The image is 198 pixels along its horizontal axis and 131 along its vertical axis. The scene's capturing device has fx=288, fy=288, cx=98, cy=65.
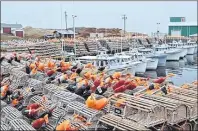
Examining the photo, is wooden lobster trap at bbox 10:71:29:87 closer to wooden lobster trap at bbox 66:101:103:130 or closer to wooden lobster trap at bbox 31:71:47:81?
wooden lobster trap at bbox 31:71:47:81

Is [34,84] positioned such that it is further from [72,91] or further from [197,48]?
[197,48]

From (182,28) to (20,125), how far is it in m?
61.9

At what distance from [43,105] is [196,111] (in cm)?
Answer: 336

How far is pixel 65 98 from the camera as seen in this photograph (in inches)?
249

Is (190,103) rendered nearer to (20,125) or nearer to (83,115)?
(83,115)

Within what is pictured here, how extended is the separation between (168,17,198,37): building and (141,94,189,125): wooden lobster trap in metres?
59.1

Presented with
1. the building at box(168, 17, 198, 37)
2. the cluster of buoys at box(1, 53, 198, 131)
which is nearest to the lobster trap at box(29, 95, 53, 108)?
the cluster of buoys at box(1, 53, 198, 131)

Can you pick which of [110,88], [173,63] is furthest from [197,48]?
[110,88]

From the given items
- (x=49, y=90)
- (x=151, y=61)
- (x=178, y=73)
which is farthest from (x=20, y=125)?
(x=178, y=73)

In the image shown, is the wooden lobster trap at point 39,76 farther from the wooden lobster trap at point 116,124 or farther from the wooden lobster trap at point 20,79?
the wooden lobster trap at point 116,124

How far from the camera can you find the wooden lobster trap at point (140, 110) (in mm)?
5312

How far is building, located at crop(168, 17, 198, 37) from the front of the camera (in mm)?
62906

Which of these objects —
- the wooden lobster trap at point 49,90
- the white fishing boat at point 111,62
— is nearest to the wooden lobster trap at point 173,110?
the wooden lobster trap at point 49,90

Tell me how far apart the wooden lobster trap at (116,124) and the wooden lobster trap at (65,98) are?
1127 mm
